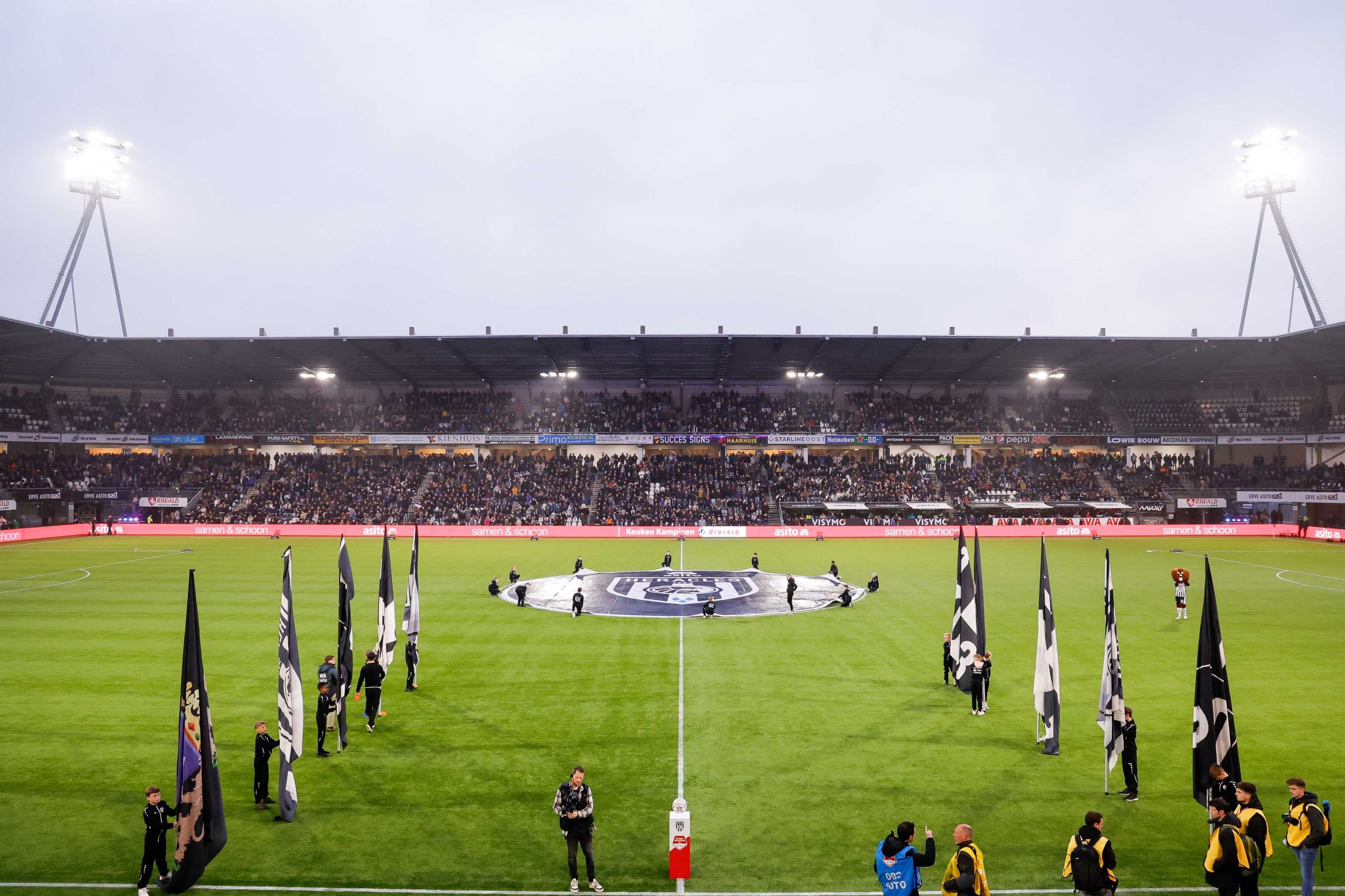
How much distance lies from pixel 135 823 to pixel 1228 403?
79.4m

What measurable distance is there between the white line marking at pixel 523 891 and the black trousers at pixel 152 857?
1.57 feet

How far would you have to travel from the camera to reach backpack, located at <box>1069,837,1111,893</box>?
7.46 m

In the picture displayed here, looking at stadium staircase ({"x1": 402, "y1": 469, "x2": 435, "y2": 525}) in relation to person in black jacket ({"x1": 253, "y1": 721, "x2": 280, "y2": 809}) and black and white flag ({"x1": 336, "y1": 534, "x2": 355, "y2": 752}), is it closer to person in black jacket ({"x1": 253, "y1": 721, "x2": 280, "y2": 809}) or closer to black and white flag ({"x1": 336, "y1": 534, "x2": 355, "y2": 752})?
black and white flag ({"x1": 336, "y1": 534, "x2": 355, "y2": 752})

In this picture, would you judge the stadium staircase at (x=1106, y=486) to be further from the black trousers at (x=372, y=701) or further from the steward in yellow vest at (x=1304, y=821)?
the black trousers at (x=372, y=701)

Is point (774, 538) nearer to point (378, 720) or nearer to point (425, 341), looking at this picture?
→ point (425, 341)

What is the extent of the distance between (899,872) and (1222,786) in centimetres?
551

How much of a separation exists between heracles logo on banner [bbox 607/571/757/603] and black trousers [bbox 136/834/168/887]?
19.1 m

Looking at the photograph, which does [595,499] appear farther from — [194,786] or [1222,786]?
[1222,786]

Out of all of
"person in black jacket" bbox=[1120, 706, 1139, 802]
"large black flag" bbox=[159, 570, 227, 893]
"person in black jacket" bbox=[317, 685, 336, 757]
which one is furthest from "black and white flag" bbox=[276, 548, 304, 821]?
"person in black jacket" bbox=[1120, 706, 1139, 802]

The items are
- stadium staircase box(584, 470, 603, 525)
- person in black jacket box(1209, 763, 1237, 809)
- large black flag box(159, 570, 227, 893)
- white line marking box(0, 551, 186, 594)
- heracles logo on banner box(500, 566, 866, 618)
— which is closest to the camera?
large black flag box(159, 570, 227, 893)

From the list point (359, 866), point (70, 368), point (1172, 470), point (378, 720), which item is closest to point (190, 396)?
point (70, 368)

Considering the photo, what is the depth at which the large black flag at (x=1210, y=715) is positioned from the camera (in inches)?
388

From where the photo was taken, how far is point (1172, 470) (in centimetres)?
6072

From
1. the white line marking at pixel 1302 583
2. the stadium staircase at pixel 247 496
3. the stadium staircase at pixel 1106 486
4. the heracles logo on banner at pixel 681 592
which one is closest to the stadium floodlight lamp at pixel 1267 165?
the stadium staircase at pixel 1106 486
